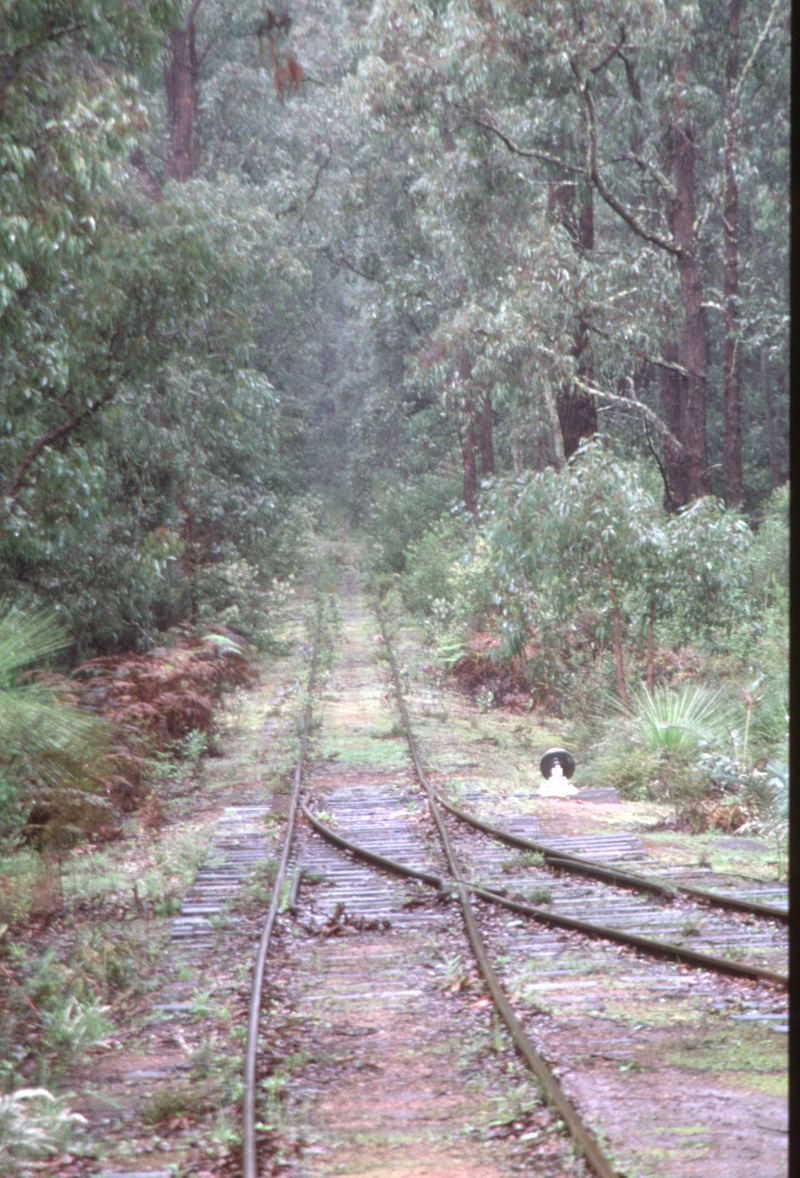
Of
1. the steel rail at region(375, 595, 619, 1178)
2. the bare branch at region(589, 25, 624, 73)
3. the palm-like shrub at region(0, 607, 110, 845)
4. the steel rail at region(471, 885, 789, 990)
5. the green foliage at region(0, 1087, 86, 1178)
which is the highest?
the bare branch at region(589, 25, 624, 73)

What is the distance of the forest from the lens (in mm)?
10414

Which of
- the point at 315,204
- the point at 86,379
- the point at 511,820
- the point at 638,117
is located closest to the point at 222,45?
the point at 315,204

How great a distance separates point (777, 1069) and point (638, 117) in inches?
782

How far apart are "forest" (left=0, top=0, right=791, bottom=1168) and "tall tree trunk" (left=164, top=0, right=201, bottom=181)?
95 mm

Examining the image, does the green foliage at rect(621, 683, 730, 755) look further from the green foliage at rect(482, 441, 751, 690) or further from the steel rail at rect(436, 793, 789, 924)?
the steel rail at rect(436, 793, 789, 924)

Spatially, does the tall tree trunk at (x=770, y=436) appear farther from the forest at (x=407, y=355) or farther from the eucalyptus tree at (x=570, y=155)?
the eucalyptus tree at (x=570, y=155)

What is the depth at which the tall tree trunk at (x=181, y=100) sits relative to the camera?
21.7 meters

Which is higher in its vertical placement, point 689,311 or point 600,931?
point 689,311

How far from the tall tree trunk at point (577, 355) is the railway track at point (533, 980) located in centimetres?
962

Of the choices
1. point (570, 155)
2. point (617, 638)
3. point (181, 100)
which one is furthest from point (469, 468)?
point (617, 638)

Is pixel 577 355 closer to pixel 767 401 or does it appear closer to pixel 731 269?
pixel 731 269

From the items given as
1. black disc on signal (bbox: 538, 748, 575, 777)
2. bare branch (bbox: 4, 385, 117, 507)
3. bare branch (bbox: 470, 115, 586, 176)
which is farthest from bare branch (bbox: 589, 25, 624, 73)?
black disc on signal (bbox: 538, 748, 575, 777)

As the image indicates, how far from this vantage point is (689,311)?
1878cm

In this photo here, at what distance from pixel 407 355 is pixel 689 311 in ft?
43.7
